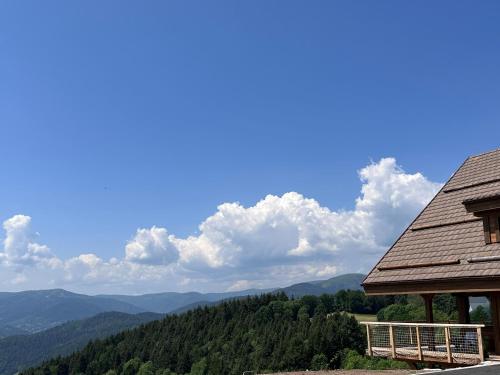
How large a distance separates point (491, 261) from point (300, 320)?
14274 cm

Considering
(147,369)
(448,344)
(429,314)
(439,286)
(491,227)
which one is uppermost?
(491,227)

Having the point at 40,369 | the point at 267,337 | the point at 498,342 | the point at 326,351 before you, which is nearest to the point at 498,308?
the point at 498,342

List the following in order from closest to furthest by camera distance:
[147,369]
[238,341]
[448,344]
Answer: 1. [448,344]
2. [238,341]
3. [147,369]

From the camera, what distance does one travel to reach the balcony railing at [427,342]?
58.5 feet

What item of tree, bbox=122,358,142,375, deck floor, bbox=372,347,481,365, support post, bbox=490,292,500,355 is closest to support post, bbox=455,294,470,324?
support post, bbox=490,292,500,355

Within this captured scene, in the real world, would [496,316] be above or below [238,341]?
above

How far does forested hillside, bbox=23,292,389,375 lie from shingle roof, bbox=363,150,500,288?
318ft

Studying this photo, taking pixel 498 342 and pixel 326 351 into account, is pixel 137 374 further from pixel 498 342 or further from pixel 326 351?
pixel 498 342

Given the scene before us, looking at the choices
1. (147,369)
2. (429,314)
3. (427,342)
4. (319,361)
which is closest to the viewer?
(427,342)

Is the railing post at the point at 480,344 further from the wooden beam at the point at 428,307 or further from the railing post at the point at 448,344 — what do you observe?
the wooden beam at the point at 428,307

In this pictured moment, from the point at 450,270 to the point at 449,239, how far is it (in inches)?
97.3

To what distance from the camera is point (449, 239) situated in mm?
22031

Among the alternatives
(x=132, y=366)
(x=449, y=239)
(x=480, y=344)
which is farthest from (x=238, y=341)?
(x=480, y=344)

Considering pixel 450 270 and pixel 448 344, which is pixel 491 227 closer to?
pixel 450 270
